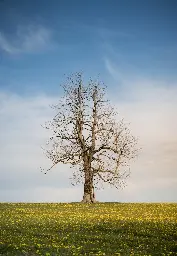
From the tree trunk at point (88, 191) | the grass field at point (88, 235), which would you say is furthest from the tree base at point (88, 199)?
the grass field at point (88, 235)

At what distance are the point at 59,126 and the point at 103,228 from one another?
1365 inches

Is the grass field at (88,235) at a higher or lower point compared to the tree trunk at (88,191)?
lower

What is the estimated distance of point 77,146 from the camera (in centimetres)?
6512

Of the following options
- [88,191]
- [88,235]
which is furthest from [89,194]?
[88,235]

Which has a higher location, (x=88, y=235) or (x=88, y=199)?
(x=88, y=199)

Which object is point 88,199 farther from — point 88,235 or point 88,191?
point 88,235

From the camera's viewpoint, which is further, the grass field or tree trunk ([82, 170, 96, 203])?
tree trunk ([82, 170, 96, 203])

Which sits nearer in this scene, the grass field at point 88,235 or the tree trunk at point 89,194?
the grass field at point 88,235

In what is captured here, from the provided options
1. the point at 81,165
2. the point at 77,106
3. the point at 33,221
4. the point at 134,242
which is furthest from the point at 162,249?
the point at 77,106

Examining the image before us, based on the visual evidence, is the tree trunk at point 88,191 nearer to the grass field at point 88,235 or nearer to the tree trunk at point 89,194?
the tree trunk at point 89,194

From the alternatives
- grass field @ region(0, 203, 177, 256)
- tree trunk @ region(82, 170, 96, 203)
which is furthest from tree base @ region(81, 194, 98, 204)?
grass field @ region(0, 203, 177, 256)

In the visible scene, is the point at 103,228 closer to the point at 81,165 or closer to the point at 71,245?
the point at 71,245

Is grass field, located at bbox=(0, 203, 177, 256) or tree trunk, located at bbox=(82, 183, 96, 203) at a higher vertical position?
tree trunk, located at bbox=(82, 183, 96, 203)

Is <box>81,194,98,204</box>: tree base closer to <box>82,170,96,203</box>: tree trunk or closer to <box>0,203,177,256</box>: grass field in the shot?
<box>82,170,96,203</box>: tree trunk
